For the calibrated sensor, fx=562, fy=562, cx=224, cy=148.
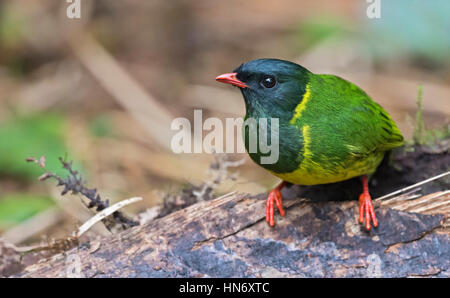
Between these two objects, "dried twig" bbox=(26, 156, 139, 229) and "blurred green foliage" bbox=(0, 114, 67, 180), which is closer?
"dried twig" bbox=(26, 156, 139, 229)

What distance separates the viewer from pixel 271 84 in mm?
3793

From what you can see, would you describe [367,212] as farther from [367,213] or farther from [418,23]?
[418,23]

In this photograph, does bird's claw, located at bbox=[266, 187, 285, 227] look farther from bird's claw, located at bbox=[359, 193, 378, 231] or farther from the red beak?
the red beak

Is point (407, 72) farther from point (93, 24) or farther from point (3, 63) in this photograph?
point (3, 63)

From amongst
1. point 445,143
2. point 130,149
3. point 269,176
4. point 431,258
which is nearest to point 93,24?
point 130,149

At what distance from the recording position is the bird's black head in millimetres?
3768

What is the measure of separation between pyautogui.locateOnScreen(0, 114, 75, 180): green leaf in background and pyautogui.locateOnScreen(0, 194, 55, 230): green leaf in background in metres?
0.32

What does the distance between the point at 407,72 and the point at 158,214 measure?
5216 mm

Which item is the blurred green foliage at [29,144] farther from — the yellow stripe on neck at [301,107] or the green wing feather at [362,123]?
the green wing feather at [362,123]

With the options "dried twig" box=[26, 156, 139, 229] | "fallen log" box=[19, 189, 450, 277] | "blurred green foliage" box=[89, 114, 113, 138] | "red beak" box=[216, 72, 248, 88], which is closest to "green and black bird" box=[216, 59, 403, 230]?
"red beak" box=[216, 72, 248, 88]

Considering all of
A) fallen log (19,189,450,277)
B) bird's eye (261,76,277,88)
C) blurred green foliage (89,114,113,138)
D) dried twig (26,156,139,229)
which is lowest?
fallen log (19,189,450,277)

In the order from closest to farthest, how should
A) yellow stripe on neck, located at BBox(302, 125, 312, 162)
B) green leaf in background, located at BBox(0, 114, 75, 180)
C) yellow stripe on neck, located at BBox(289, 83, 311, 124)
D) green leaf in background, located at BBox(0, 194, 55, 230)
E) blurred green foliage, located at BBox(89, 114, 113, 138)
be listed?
yellow stripe on neck, located at BBox(302, 125, 312, 162) < yellow stripe on neck, located at BBox(289, 83, 311, 124) < green leaf in background, located at BBox(0, 194, 55, 230) < green leaf in background, located at BBox(0, 114, 75, 180) < blurred green foliage, located at BBox(89, 114, 113, 138)

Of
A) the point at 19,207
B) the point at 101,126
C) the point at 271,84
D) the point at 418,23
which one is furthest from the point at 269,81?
the point at 101,126

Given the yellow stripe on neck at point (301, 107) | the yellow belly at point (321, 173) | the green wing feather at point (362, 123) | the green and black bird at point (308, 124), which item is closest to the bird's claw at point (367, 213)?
the green and black bird at point (308, 124)
